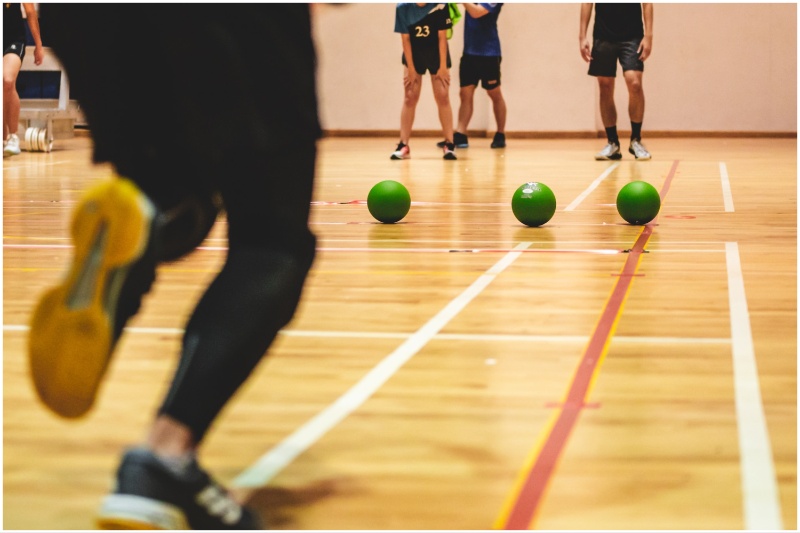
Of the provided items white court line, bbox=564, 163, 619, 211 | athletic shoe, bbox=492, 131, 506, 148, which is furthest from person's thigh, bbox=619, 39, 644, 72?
athletic shoe, bbox=492, 131, 506, 148

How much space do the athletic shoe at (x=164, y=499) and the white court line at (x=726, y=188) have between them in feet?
17.2

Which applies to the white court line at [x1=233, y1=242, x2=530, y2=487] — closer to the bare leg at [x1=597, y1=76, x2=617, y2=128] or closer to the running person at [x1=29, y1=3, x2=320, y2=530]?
the running person at [x1=29, y1=3, x2=320, y2=530]

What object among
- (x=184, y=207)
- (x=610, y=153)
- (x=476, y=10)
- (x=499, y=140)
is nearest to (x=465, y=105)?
(x=499, y=140)

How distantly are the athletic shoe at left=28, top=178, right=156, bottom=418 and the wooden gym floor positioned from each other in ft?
0.80

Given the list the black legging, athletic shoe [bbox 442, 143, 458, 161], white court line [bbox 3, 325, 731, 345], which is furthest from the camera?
athletic shoe [bbox 442, 143, 458, 161]

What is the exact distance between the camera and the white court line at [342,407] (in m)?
2.10

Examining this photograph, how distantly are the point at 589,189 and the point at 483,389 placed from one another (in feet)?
17.8

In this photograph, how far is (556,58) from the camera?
15297mm

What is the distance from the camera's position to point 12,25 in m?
10.7

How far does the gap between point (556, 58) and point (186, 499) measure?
14121 millimetres

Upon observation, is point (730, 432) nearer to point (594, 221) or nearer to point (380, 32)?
point (594, 221)

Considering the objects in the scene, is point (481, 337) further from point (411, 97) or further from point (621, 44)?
point (621, 44)

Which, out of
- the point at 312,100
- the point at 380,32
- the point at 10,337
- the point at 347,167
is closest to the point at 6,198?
the point at 347,167

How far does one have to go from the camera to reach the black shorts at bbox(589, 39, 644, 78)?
34.4 ft
